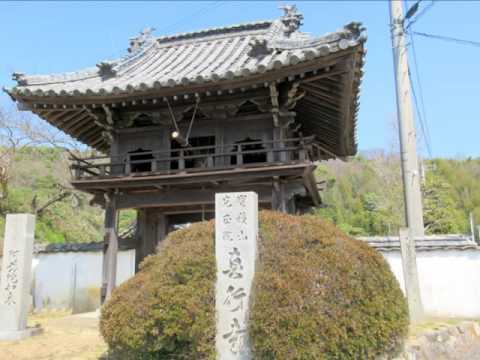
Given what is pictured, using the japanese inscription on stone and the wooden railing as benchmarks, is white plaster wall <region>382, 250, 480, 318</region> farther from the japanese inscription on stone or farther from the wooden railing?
the japanese inscription on stone

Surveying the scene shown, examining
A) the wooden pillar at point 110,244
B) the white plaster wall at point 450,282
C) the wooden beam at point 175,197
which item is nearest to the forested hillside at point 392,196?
the white plaster wall at point 450,282

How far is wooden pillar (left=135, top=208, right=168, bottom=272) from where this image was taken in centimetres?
1156

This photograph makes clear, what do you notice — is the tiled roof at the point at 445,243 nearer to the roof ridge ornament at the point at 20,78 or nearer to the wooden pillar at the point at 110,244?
the wooden pillar at the point at 110,244

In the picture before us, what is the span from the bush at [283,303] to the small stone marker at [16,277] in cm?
337

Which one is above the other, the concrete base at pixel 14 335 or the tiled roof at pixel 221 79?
the tiled roof at pixel 221 79

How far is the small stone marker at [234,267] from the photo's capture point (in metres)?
4.97

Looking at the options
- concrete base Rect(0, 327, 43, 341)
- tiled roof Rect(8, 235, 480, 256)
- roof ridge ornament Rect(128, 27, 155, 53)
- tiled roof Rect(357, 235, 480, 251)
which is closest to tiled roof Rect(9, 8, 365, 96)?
roof ridge ornament Rect(128, 27, 155, 53)

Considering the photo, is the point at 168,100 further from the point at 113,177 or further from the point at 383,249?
the point at 383,249

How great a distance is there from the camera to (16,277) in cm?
813

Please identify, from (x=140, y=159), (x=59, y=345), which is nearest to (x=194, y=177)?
(x=140, y=159)

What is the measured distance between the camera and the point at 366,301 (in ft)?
15.9

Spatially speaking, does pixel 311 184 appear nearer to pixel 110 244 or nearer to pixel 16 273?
pixel 110 244

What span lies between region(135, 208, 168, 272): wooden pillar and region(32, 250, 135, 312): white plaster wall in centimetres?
197

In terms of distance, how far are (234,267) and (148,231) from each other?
23.2ft
